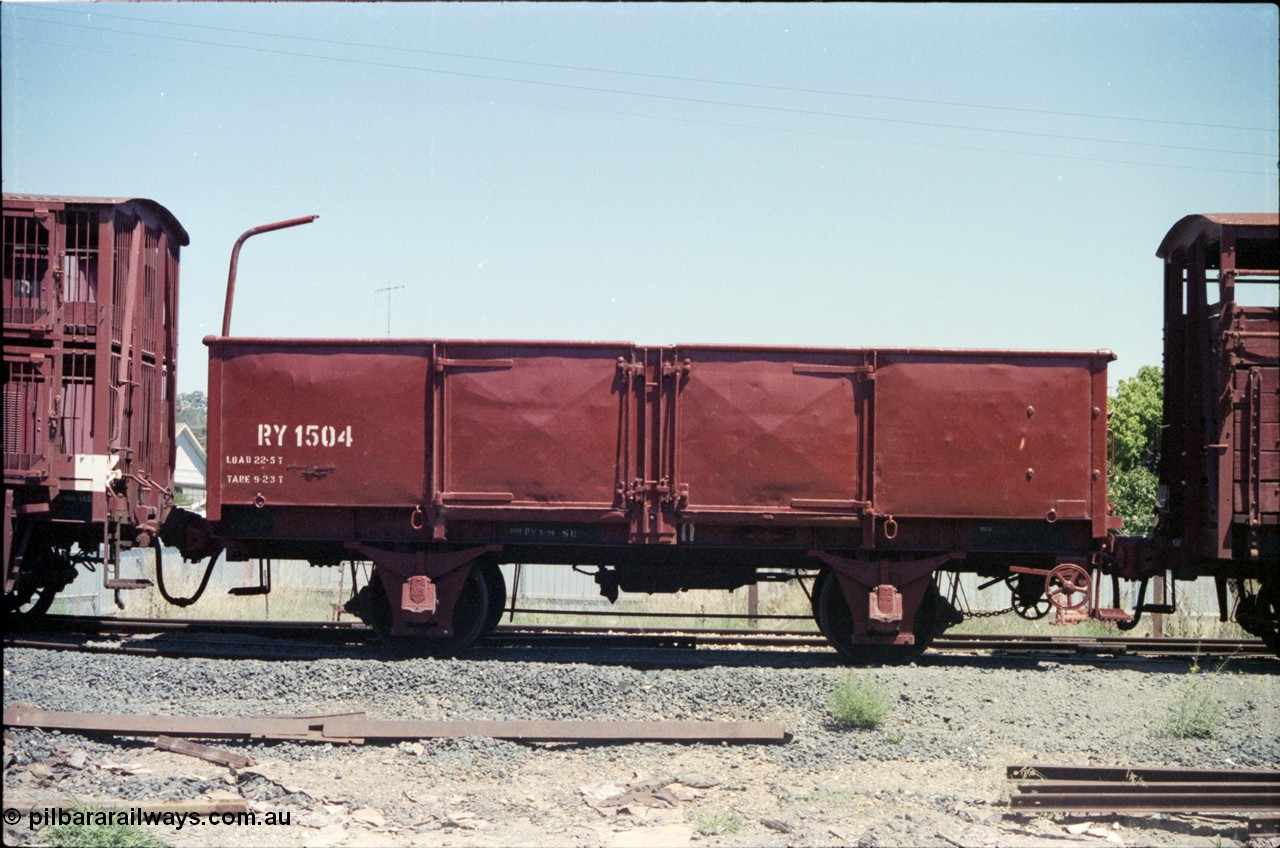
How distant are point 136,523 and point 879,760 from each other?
806 cm

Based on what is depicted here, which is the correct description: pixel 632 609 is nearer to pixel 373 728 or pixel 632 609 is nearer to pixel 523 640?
pixel 523 640

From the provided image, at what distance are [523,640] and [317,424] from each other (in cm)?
323

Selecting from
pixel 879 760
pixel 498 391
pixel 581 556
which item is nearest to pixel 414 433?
pixel 498 391

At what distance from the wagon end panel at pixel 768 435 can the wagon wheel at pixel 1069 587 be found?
7.13 feet

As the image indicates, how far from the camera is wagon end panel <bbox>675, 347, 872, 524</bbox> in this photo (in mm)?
10836

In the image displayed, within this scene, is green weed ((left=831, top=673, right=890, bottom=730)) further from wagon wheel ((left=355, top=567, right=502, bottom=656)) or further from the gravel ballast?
wagon wheel ((left=355, top=567, right=502, bottom=656))

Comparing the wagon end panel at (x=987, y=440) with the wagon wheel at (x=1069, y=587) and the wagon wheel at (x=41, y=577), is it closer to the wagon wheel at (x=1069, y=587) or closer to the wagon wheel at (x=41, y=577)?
the wagon wheel at (x=1069, y=587)

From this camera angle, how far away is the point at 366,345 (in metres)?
10.9

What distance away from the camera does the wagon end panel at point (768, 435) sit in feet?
35.6

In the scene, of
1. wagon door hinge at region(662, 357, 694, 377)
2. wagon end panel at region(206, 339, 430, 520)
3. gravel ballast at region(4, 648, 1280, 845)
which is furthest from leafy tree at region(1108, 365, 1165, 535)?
wagon end panel at region(206, 339, 430, 520)

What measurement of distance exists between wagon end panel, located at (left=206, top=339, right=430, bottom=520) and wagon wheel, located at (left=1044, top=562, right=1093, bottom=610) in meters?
6.61

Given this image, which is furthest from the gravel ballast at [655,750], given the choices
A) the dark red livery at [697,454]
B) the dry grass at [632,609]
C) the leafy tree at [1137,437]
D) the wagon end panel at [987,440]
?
the leafy tree at [1137,437]

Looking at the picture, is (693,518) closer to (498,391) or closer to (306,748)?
(498,391)

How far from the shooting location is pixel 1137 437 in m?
35.8
